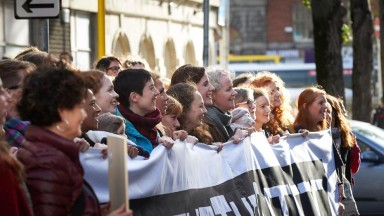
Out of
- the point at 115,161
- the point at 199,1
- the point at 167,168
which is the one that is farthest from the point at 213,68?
the point at 199,1

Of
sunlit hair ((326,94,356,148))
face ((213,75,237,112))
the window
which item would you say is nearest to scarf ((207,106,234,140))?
face ((213,75,237,112))

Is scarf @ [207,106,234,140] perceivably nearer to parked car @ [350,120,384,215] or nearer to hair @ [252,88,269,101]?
hair @ [252,88,269,101]

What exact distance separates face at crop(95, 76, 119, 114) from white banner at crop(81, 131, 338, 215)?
1.60 ft

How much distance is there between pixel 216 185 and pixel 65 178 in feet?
9.84

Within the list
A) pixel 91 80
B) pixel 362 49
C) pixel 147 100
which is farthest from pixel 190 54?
pixel 91 80

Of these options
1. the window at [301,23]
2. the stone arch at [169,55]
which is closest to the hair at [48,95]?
the stone arch at [169,55]

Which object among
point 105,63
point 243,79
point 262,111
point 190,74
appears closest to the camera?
point 190,74

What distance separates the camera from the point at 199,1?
3325cm

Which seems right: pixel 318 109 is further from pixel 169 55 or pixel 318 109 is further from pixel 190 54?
pixel 190 54

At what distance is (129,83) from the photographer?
7.98 meters

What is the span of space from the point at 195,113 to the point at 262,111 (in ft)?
6.05

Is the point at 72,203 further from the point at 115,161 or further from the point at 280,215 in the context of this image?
the point at 280,215

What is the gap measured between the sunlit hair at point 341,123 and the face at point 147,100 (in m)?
3.68

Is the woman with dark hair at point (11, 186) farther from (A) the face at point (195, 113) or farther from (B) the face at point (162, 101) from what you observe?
(A) the face at point (195, 113)
